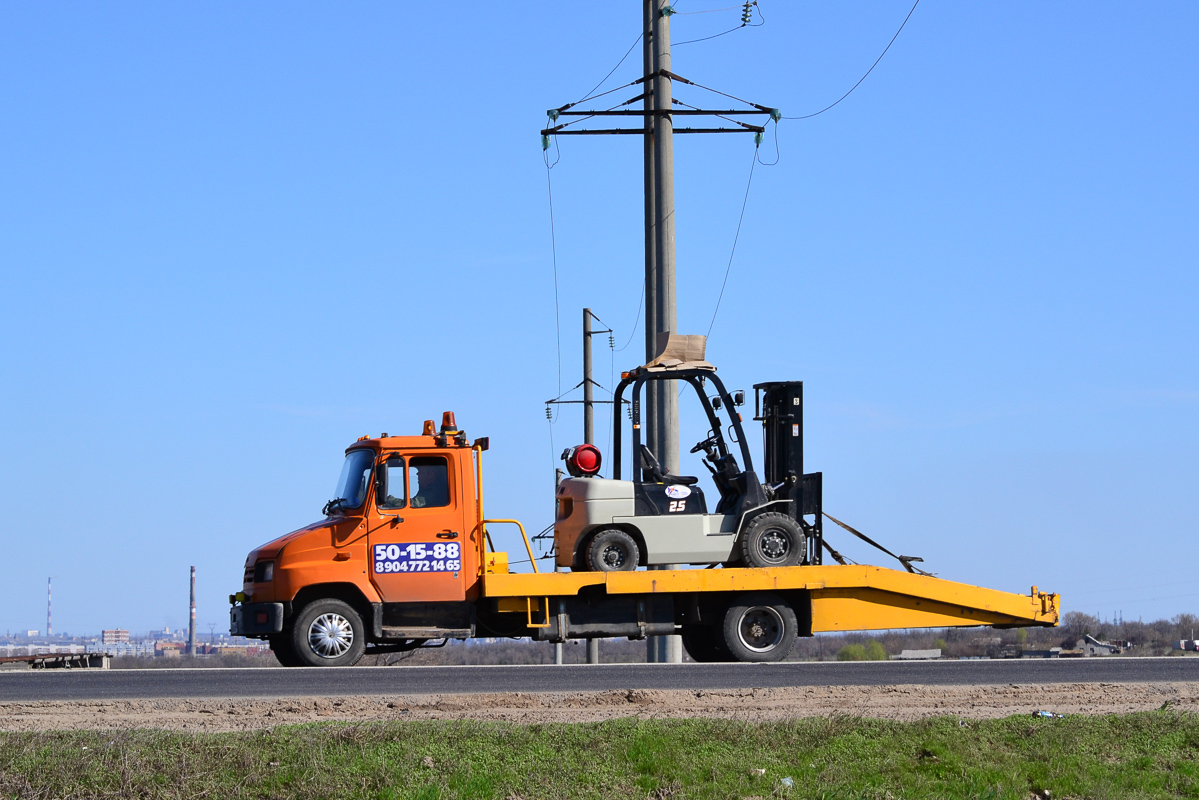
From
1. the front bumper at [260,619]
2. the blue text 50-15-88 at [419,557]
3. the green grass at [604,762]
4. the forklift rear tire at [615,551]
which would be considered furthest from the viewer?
the forklift rear tire at [615,551]

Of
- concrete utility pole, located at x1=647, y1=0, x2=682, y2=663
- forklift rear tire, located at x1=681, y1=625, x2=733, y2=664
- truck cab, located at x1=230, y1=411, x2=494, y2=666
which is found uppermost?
concrete utility pole, located at x1=647, y1=0, x2=682, y2=663

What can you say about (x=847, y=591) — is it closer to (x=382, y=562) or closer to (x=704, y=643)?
(x=704, y=643)

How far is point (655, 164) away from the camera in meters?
21.7

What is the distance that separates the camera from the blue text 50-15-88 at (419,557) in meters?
15.8

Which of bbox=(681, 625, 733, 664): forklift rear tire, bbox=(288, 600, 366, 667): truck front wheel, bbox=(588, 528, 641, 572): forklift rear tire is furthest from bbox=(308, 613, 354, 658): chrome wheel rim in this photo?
bbox=(681, 625, 733, 664): forklift rear tire

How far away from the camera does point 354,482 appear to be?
1616cm

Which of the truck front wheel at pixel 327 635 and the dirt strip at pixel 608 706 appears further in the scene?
the truck front wheel at pixel 327 635

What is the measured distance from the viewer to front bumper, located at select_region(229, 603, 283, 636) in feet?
50.1

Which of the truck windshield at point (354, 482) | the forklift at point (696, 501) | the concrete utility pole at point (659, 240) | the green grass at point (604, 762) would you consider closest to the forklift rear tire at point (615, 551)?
the forklift at point (696, 501)

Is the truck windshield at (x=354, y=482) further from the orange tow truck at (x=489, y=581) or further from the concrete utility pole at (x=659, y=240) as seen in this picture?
the concrete utility pole at (x=659, y=240)

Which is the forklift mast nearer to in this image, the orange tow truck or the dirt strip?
the orange tow truck

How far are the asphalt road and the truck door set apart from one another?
4.83ft

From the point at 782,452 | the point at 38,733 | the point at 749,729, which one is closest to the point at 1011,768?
the point at 749,729

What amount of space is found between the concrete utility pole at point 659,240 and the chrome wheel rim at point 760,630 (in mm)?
3925
